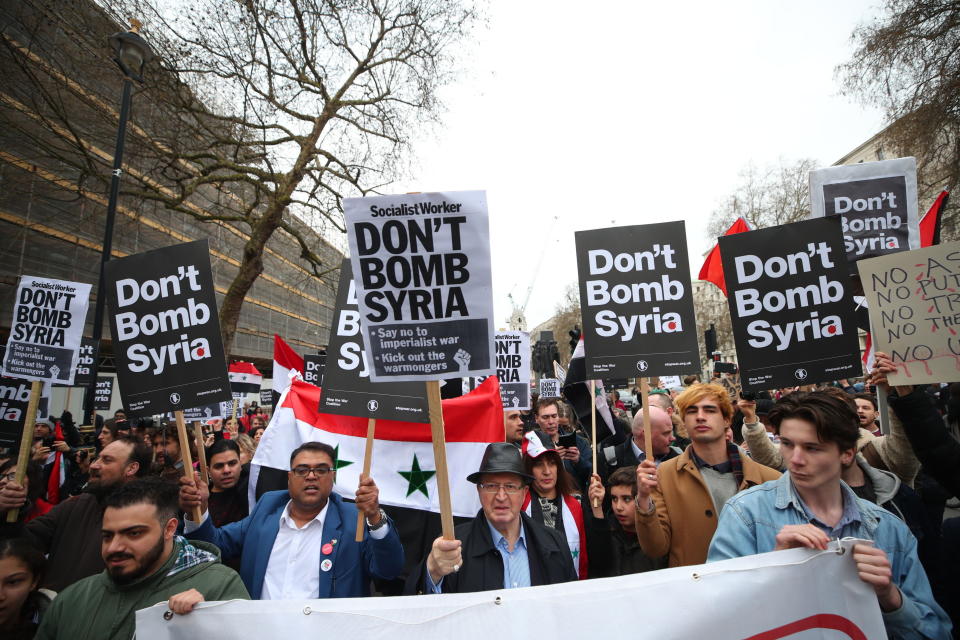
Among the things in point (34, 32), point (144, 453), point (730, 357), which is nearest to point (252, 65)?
point (34, 32)

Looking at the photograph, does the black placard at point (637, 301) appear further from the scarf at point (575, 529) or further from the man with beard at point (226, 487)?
the man with beard at point (226, 487)

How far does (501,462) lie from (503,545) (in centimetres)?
42

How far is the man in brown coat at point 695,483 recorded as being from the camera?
3.05m

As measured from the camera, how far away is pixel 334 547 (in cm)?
321

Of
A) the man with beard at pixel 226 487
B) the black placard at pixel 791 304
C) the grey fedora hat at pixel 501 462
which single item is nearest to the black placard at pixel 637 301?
the black placard at pixel 791 304

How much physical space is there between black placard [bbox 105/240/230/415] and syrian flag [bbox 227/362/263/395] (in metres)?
8.90

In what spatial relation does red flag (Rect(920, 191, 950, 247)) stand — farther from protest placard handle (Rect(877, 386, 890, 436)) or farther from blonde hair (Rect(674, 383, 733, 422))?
blonde hair (Rect(674, 383, 733, 422))

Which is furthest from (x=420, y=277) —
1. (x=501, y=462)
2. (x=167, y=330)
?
(x=167, y=330)

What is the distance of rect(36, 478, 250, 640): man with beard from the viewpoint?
238cm

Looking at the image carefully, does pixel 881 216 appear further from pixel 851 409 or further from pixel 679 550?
pixel 679 550

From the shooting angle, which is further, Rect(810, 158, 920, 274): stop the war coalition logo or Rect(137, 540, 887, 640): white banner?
Rect(810, 158, 920, 274): stop the war coalition logo

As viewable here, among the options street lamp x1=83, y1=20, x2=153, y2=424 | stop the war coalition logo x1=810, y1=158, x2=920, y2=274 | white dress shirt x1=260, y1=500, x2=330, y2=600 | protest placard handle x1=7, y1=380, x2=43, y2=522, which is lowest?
white dress shirt x1=260, y1=500, x2=330, y2=600

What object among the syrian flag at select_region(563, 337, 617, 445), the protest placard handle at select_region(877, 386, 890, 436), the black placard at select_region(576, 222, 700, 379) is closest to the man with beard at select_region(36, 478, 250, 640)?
the black placard at select_region(576, 222, 700, 379)

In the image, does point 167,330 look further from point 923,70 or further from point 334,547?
point 923,70
